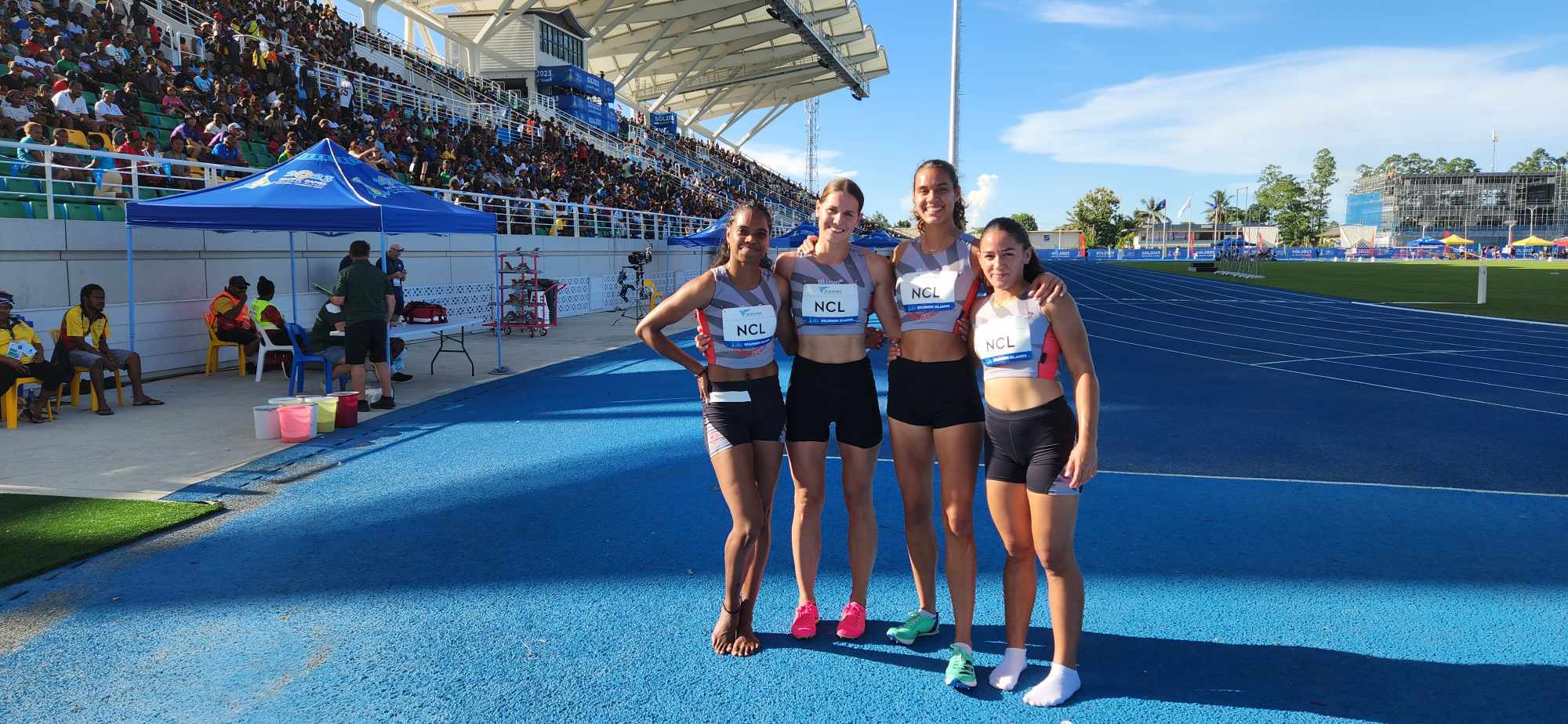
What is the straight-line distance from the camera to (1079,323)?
3.04m

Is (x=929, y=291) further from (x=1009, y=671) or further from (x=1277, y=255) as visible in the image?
(x=1277, y=255)

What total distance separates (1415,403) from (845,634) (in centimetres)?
915

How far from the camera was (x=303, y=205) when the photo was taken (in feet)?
30.3

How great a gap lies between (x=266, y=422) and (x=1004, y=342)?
270 inches

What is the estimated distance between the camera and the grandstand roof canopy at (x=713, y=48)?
43.8 metres

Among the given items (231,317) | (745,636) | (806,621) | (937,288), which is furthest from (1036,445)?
(231,317)

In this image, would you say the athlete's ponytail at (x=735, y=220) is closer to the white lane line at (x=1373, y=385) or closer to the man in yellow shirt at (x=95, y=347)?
the man in yellow shirt at (x=95, y=347)

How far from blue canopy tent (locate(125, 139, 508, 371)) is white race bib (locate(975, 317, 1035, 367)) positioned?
8.04 m

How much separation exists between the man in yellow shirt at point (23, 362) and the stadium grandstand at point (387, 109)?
179 centimetres

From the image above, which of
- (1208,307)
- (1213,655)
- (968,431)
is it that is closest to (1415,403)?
Result: (1213,655)

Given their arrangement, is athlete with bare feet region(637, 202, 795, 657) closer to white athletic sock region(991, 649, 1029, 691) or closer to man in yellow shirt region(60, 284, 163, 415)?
white athletic sock region(991, 649, 1029, 691)

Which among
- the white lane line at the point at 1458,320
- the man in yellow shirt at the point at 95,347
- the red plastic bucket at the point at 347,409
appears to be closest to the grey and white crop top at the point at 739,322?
the red plastic bucket at the point at 347,409

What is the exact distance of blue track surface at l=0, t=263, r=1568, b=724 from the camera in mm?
3311

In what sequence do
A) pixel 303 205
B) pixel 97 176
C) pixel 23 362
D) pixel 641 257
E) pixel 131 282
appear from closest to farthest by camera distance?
pixel 23 362
pixel 303 205
pixel 131 282
pixel 97 176
pixel 641 257
